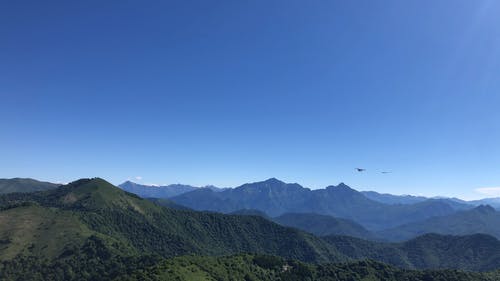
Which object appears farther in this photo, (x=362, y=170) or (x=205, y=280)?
(x=205, y=280)

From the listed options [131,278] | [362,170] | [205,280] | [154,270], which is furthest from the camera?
[205,280]

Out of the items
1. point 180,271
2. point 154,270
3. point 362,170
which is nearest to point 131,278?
point 154,270

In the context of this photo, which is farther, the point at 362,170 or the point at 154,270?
the point at 154,270

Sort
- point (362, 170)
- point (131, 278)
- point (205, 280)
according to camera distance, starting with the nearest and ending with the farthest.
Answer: point (362, 170), point (131, 278), point (205, 280)

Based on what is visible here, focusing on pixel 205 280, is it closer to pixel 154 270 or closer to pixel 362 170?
pixel 154 270

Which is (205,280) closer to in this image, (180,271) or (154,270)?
(180,271)

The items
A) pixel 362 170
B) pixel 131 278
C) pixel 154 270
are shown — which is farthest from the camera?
pixel 154 270

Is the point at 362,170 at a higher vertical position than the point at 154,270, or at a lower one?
higher

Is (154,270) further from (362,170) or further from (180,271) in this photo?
(362,170)

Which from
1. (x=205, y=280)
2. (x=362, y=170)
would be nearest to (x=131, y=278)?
(x=205, y=280)
